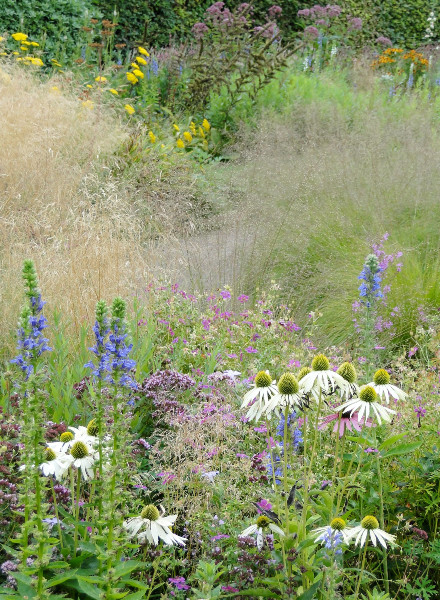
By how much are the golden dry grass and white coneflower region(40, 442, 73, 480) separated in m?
1.83

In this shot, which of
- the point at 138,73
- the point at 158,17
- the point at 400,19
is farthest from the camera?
the point at 400,19

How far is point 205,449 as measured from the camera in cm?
284

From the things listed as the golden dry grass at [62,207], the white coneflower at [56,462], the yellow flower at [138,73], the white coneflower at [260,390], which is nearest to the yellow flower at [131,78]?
the yellow flower at [138,73]

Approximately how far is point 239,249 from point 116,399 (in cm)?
410

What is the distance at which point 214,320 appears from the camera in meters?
4.35

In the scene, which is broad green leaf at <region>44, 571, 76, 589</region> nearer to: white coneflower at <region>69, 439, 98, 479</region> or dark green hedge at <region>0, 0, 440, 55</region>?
white coneflower at <region>69, 439, 98, 479</region>

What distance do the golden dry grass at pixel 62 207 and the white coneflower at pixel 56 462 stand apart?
6.01 feet

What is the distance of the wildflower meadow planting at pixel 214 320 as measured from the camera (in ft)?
6.31

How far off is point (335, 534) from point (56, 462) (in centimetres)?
79

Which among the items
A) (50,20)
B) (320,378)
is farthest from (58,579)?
(50,20)

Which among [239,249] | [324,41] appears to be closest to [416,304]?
[239,249]

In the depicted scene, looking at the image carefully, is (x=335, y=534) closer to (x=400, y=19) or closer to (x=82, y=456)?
(x=82, y=456)

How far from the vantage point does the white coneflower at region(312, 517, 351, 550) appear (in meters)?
1.87

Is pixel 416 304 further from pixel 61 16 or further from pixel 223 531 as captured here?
pixel 61 16
